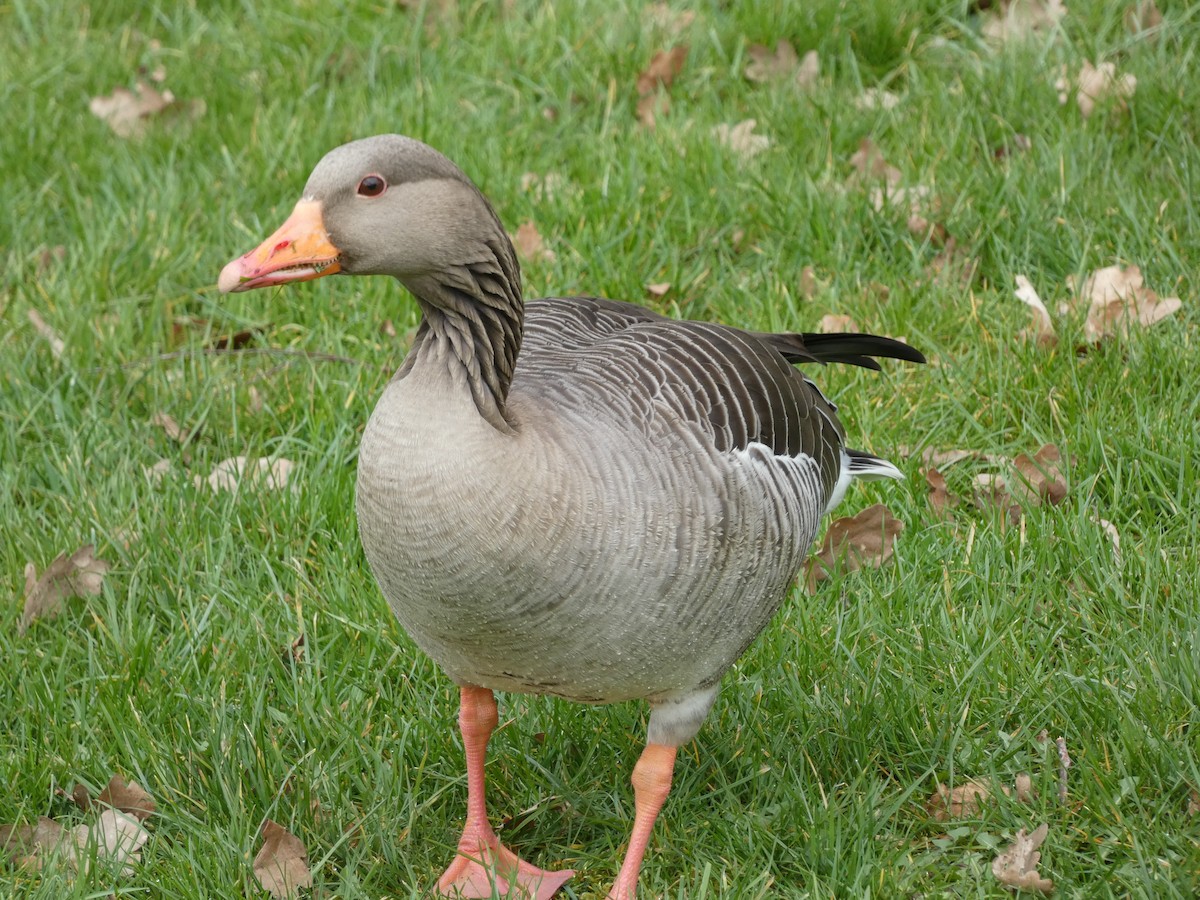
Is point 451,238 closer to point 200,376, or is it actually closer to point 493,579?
point 493,579

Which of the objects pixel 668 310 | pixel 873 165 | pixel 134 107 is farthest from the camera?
pixel 134 107

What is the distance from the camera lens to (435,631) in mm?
3174

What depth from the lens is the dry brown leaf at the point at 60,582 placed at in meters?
4.25

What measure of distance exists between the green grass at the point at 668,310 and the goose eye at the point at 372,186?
1.52 meters

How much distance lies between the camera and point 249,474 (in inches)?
184

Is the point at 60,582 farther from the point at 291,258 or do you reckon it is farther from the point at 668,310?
the point at 668,310

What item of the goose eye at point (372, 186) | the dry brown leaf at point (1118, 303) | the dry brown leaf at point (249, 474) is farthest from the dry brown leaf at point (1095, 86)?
the goose eye at point (372, 186)

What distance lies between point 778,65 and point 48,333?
3.41m

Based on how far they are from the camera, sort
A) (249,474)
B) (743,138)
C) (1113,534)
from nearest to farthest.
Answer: (1113,534)
(249,474)
(743,138)

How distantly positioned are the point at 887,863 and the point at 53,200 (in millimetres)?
4741

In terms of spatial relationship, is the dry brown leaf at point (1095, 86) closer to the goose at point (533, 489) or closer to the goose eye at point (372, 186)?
the goose at point (533, 489)

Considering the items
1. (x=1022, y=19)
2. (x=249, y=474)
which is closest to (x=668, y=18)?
(x=1022, y=19)

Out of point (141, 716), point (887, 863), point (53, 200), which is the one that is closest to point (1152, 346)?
point (887, 863)

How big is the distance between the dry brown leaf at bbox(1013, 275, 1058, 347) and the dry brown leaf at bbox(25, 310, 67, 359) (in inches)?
138
